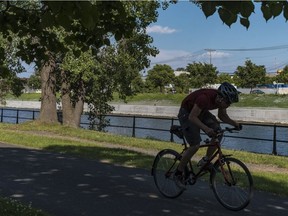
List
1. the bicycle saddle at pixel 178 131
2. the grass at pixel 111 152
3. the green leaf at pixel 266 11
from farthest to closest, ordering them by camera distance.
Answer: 1. the grass at pixel 111 152
2. the bicycle saddle at pixel 178 131
3. the green leaf at pixel 266 11

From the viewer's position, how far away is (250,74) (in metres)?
88.9

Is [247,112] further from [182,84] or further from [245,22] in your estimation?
[182,84]

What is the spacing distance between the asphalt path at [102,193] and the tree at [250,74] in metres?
81.3

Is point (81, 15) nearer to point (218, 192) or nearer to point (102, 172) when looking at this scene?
point (218, 192)

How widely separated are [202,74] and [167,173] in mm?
81302

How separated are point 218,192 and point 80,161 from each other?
4.83m

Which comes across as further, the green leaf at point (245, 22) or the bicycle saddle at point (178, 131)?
the bicycle saddle at point (178, 131)

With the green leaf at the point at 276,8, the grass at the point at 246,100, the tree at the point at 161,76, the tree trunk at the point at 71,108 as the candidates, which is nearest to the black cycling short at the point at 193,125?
the green leaf at the point at 276,8

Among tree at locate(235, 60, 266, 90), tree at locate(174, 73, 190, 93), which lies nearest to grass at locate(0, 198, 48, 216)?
tree at locate(174, 73, 190, 93)

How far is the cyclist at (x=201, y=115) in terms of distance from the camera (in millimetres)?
6320

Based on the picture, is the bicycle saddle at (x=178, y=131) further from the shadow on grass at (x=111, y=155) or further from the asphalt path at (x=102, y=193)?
the shadow on grass at (x=111, y=155)

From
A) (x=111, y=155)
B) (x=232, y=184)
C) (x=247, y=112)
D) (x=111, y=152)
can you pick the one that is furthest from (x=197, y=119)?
(x=247, y=112)

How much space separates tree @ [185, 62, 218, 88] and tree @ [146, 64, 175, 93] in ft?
16.8

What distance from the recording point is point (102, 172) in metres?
9.12
